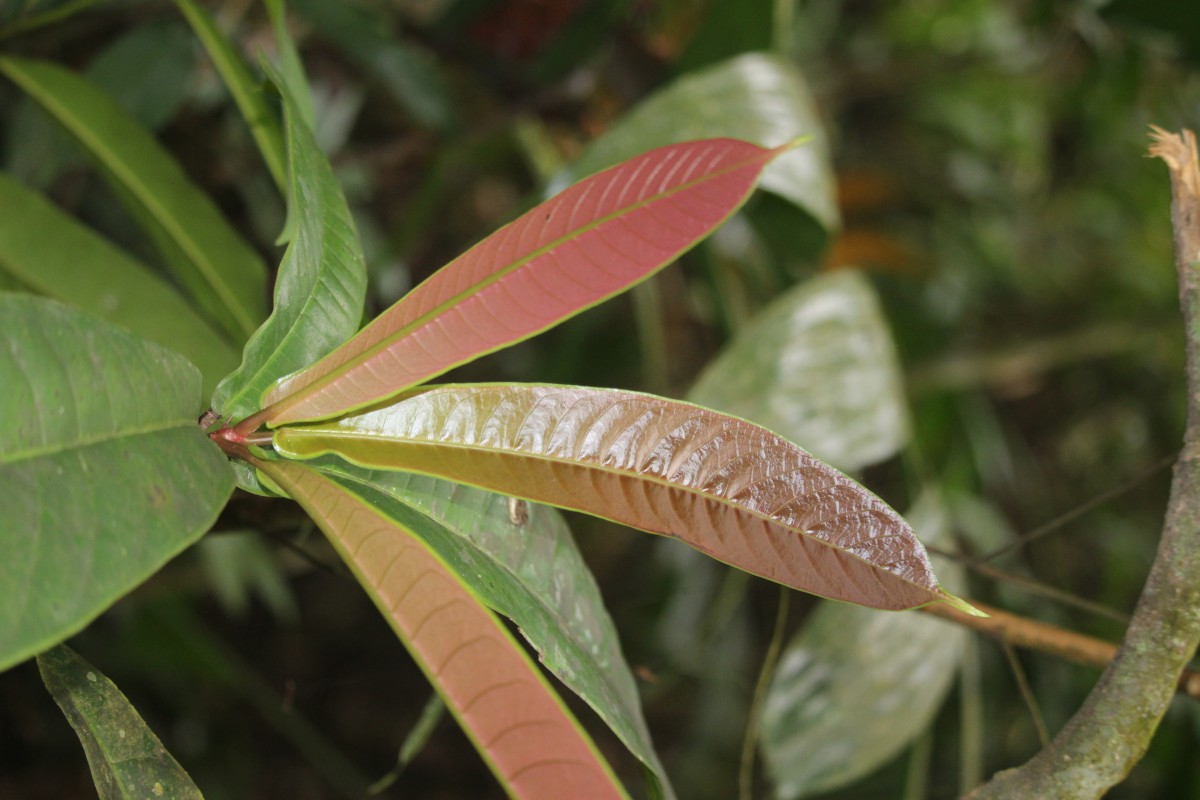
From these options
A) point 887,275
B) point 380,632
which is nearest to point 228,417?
point 380,632

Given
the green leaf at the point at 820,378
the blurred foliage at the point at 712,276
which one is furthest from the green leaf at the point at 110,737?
the green leaf at the point at 820,378

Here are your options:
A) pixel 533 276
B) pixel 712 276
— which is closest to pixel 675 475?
pixel 533 276

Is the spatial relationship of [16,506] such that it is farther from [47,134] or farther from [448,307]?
[47,134]

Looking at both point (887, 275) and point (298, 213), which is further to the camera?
point (887, 275)

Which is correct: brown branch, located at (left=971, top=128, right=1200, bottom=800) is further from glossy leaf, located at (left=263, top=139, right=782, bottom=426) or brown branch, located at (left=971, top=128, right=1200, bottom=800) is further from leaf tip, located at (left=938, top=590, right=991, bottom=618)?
glossy leaf, located at (left=263, top=139, right=782, bottom=426)

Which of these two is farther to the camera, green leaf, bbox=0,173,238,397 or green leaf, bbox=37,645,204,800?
green leaf, bbox=0,173,238,397

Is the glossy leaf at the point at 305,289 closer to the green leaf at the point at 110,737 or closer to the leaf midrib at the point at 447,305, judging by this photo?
the leaf midrib at the point at 447,305

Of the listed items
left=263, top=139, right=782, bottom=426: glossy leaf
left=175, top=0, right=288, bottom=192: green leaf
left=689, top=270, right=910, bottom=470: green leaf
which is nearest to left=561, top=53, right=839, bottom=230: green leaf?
left=689, top=270, right=910, bottom=470: green leaf
